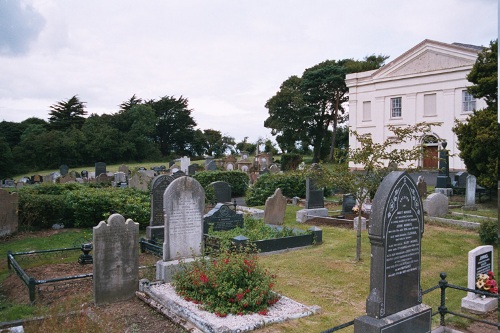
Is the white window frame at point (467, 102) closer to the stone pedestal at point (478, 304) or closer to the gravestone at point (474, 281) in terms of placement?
the gravestone at point (474, 281)

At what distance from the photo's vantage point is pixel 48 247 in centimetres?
1135

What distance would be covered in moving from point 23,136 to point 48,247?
38.3 meters

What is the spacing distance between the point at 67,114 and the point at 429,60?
41740 mm

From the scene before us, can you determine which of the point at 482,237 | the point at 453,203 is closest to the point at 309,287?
the point at 482,237

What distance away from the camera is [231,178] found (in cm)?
2277

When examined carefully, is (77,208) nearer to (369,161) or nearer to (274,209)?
(274,209)

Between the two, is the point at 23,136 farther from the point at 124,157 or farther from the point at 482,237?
the point at 482,237

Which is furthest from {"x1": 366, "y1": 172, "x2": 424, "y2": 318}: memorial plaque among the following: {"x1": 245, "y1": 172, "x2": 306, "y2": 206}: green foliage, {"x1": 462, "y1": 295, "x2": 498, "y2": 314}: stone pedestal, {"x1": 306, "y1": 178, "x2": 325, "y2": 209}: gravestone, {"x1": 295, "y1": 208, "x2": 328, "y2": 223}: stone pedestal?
{"x1": 245, "y1": 172, "x2": 306, "y2": 206}: green foliage

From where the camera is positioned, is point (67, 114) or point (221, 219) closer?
point (221, 219)

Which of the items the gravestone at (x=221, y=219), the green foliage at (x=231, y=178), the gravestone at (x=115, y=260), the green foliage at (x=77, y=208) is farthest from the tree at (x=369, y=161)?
the green foliage at (x=231, y=178)

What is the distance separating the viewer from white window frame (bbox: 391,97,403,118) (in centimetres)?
3781

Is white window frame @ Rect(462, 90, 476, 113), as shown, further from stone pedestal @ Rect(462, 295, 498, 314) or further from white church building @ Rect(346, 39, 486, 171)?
stone pedestal @ Rect(462, 295, 498, 314)

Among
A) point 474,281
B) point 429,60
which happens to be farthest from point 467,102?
point 474,281

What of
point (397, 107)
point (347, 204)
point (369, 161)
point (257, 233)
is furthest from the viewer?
point (397, 107)
